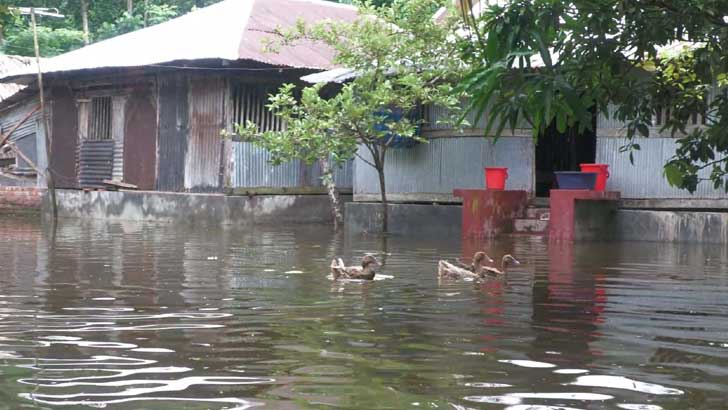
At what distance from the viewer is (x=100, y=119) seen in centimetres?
2617

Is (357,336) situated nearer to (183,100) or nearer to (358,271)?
(358,271)

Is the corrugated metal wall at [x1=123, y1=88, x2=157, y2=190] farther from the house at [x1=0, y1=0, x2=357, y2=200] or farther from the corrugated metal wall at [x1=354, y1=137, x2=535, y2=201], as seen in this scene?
the corrugated metal wall at [x1=354, y1=137, x2=535, y2=201]

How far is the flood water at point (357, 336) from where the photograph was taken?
5.21 metres

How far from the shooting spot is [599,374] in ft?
18.7

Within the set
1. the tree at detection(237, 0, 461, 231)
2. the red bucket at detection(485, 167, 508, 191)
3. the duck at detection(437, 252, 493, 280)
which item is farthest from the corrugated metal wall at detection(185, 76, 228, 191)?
the duck at detection(437, 252, 493, 280)

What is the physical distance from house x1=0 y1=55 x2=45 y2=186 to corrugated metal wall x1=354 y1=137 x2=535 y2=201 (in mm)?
11165

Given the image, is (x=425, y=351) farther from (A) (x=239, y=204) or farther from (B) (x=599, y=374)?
(A) (x=239, y=204)

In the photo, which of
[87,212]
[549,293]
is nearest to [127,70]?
[87,212]

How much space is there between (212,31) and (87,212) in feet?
18.9

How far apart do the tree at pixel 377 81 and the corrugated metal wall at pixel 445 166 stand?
0.89 metres

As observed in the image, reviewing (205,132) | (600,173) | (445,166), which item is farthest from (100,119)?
(600,173)

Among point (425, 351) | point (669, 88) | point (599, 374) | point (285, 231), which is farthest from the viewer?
→ point (285, 231)

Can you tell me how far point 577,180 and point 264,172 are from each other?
860 cm

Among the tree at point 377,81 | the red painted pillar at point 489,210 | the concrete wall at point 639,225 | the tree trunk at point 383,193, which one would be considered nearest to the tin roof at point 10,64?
the tree at point 377,81
